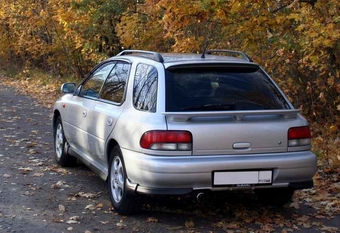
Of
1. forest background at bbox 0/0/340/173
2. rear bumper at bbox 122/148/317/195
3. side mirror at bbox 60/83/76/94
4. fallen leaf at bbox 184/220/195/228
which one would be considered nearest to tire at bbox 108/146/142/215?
rear bumper at bbox 122/148/317/195

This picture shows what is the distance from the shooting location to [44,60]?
30.6 meters

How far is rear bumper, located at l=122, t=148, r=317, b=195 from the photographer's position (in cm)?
557

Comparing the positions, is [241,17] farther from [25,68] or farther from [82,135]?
[25,68]

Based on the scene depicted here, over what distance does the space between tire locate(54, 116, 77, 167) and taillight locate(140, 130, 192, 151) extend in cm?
321

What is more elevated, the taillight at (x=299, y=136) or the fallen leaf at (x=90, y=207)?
the taillight at (x=299, y=136)

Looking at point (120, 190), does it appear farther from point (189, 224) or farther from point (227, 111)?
point (227, 111)

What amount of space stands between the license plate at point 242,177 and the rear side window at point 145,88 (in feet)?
2.97

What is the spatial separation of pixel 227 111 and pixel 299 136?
2.61ft

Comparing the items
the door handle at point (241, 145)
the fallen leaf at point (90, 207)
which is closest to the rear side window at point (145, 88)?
the door handle at point (241, 145)

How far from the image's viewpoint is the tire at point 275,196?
658 cm

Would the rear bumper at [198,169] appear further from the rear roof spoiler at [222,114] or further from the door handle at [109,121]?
the door handle at [109,121]

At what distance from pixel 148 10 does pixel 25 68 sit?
17.7m

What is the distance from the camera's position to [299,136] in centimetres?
594

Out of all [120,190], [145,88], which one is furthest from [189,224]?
[145,88]
